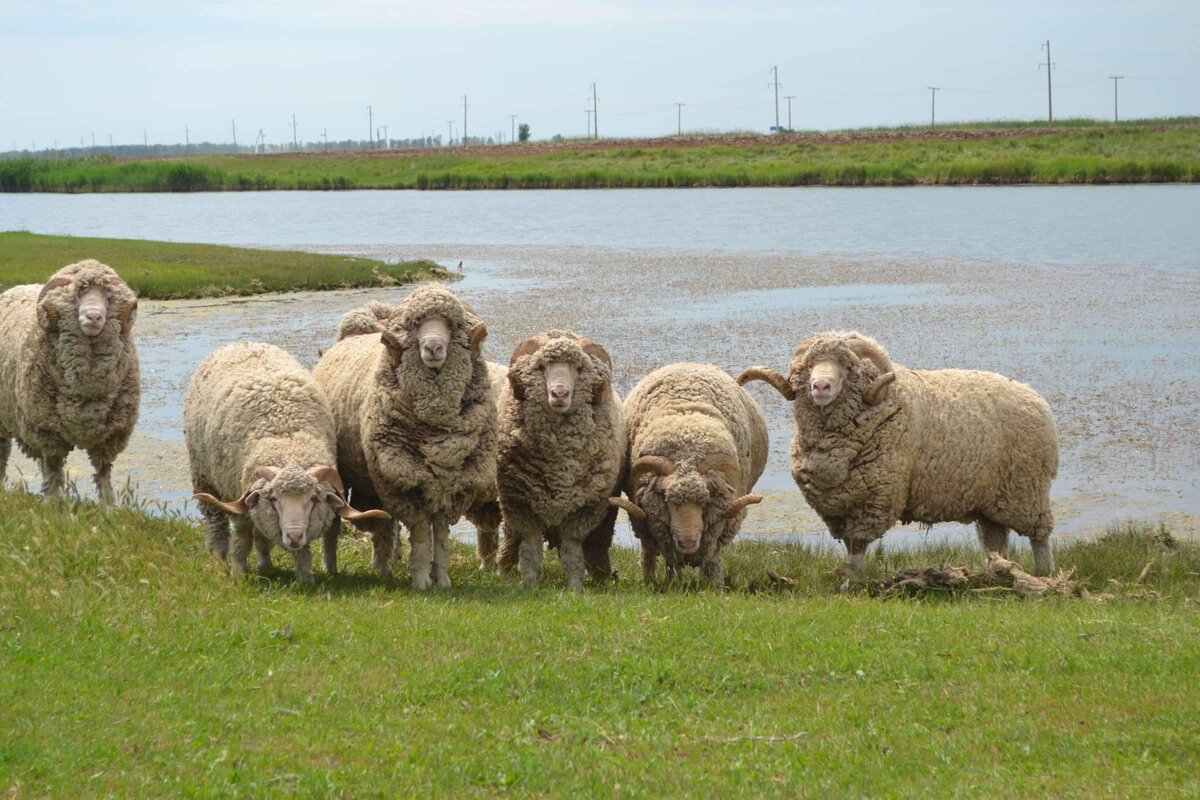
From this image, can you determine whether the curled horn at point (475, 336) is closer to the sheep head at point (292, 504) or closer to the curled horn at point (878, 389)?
the sheep head at point (292, 504)

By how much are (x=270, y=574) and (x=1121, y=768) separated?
6365 mm

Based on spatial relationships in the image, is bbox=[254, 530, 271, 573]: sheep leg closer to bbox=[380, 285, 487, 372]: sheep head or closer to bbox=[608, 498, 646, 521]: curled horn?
bbox=[380, 285, 487, 372]: sheep head

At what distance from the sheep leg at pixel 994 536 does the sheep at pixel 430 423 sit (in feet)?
14.2

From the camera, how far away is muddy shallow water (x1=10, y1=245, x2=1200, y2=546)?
1471 centimetres

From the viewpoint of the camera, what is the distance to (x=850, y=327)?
24000mm

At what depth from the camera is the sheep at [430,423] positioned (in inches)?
394

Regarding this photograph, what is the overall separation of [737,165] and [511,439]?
233ft

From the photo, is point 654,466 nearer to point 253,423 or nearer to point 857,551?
point 857,551

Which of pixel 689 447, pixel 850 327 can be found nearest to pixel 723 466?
pixel 689 447

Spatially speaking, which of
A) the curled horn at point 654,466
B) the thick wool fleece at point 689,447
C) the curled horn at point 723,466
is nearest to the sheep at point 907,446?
the thick wool fleece at point 689,447

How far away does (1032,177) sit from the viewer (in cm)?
6581

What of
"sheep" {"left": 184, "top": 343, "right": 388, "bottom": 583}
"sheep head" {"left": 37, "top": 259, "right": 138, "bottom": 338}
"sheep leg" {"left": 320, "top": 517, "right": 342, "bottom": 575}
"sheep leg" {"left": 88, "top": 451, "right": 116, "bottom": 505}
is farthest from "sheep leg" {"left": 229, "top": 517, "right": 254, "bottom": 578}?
"sheep head" {"left": 37, "top": 259, "right": 138, "bottom": 338}

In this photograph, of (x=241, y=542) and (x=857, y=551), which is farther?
(x=857, y=551)

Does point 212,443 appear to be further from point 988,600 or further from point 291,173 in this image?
point 291,173
